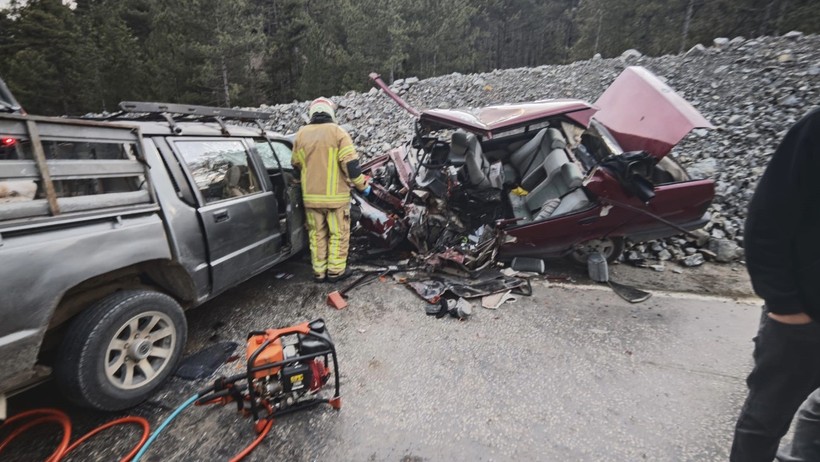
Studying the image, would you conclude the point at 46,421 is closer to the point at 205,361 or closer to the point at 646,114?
the point at 205,361

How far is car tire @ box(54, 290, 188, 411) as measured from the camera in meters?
1.98

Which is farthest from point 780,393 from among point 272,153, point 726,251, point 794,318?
point 272,153

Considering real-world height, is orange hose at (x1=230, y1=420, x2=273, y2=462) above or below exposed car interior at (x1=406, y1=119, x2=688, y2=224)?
below

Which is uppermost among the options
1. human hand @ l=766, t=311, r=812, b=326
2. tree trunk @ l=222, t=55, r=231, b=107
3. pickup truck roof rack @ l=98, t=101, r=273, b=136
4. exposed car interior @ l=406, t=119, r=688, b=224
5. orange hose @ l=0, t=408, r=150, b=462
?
tree trunk @ l=222, t=55, r=231, b=107

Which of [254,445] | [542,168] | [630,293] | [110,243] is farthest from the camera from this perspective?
[542,168]

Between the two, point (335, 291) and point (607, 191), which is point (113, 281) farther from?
point (607, 191)

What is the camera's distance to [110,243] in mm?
2084

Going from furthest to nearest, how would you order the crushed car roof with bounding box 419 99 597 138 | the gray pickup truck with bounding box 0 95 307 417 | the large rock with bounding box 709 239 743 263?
the large rock with bounding box 709 239 743 263 → the crushed car roof with bounding box 419 99 597 138 → the gray pickup truck with bounding box 0 95 307 417

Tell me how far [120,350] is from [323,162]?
2.31 m

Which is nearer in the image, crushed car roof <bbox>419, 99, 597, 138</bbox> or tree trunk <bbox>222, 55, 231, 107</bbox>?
crushed car roof <bbox>419, 99, 597, 138</bbox>

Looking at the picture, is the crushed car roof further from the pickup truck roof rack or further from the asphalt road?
the pickup truck roof rack

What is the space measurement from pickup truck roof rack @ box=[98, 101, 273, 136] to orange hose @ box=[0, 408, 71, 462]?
197 cm

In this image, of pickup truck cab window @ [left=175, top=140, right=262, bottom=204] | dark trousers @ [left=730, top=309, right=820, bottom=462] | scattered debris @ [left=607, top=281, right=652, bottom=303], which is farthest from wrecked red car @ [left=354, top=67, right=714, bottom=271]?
dark trousers @ [left=730, top=309, right=820, bottom=462]

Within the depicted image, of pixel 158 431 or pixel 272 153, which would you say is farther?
pixel 272 153
